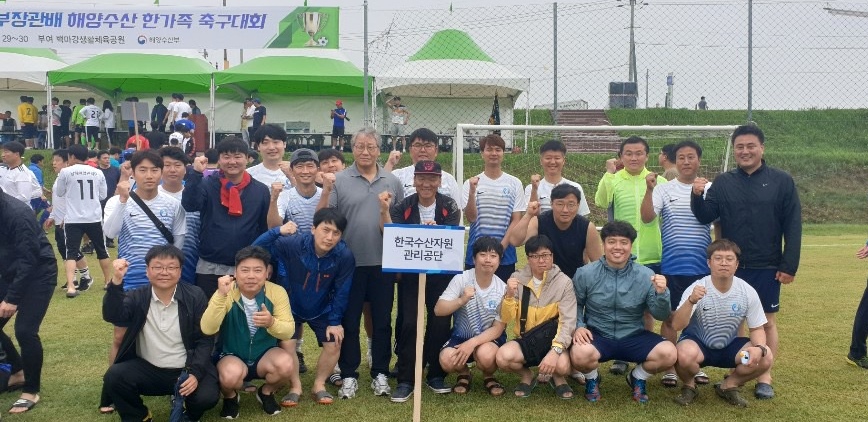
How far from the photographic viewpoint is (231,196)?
5438 mm

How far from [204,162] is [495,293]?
230 centimetres

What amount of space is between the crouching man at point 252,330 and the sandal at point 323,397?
0.89ft

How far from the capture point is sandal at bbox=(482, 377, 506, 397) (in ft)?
18.1

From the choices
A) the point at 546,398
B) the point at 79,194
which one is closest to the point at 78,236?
the point at 79,194

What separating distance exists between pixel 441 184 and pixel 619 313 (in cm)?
165

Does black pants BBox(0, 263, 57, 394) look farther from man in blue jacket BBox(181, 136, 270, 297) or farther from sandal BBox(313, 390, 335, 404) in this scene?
sandal BBox(313, 390, 335, 404)

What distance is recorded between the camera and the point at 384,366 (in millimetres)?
5672

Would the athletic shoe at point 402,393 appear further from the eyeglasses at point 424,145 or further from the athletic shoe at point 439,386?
the eyeglasses at point 424,145

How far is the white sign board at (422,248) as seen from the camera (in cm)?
493

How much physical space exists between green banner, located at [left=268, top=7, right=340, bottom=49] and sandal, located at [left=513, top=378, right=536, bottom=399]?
11.7 meters

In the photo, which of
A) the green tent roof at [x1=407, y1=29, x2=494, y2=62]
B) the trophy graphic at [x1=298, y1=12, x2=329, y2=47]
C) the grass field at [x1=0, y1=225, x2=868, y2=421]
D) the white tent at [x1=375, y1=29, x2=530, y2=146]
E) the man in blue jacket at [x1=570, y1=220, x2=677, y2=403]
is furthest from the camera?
the white tent at [x1=375, y1=29, x2=530, y2=146]

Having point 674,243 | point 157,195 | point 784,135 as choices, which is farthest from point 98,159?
point 784,135

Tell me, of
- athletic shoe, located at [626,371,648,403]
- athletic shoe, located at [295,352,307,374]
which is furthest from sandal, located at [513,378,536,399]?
athletic shoe, located at [295,352,307,374]

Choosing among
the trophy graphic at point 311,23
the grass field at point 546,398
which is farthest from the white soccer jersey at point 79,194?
the trophy graphic at point 311,23
